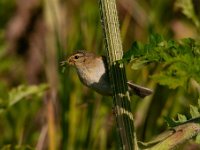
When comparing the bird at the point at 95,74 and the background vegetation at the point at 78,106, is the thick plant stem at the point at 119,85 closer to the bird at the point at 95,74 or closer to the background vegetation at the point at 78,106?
the bird at the point at 95,74

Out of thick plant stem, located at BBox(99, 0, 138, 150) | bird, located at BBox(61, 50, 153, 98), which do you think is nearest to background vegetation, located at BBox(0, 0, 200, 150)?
bird, located at BBox(61, 50, 153, 98)

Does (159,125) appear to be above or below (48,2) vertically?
below

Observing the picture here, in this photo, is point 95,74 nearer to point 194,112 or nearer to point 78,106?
point 194,112

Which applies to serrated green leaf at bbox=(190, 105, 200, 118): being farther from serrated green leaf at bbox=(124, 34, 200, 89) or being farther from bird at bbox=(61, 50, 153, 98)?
bird at bbox=(61, 50, 153, 98)

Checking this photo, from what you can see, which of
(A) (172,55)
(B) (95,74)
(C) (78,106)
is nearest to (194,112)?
(A) (172,55)

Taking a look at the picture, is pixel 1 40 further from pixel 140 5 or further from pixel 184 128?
pixel 184 128

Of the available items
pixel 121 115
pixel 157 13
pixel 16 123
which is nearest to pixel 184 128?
pixel 121 115

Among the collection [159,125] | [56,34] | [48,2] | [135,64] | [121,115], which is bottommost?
[159,125]
